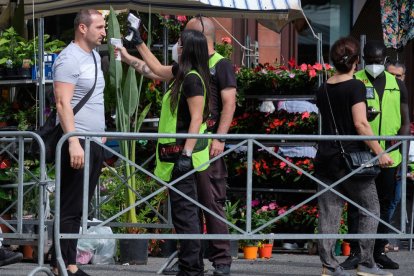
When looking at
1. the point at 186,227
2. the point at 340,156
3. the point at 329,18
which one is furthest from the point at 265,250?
the point at 329,18

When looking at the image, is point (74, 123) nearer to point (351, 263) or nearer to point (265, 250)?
point (351, 263)

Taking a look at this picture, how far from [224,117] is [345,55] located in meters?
1.07

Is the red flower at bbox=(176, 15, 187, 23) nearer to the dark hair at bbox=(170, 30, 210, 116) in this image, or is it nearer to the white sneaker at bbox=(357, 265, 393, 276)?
the dark hair at bbox=(170, 30, 210, 116)

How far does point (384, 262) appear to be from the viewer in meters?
9.76

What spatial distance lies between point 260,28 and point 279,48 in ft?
1.29

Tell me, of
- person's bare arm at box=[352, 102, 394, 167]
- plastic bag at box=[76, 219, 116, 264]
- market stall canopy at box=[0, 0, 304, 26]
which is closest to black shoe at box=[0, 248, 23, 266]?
plastic bag at box=[76, 219, 116, 264]

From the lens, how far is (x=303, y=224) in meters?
11.1

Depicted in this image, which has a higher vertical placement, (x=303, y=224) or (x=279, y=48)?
(x=279, y=48)

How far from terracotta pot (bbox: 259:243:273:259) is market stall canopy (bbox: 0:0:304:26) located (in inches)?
87.7

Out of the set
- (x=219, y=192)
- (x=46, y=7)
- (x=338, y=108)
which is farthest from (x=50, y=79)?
(x=338, y=108)

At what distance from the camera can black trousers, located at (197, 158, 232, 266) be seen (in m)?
8.36

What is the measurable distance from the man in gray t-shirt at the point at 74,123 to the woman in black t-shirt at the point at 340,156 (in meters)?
1.81

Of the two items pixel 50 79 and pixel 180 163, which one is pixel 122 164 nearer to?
pixel 50 79

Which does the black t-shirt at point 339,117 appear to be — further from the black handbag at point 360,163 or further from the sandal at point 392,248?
the sandal at point 392,248
